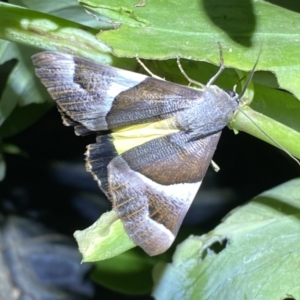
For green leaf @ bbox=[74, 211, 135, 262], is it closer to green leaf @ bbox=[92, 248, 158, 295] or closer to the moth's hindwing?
the moth's hindwing

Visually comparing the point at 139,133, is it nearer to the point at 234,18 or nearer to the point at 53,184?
the point at 234,18

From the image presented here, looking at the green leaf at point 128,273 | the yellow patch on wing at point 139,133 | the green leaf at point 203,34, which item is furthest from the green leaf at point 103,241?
the green leaf at point 128,273

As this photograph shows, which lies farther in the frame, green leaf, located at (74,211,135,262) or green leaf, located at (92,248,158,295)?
green leaf, located at (92,248,158,295)

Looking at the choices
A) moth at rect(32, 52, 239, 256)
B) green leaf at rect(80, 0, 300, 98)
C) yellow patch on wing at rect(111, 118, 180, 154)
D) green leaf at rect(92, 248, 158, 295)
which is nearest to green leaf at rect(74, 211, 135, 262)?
moth at rect(32, 52, 239, 256)

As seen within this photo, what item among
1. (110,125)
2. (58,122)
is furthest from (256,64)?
(58,122)

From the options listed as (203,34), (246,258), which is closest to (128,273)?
(246,258)

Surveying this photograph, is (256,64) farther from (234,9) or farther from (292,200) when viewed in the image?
(292,200)
